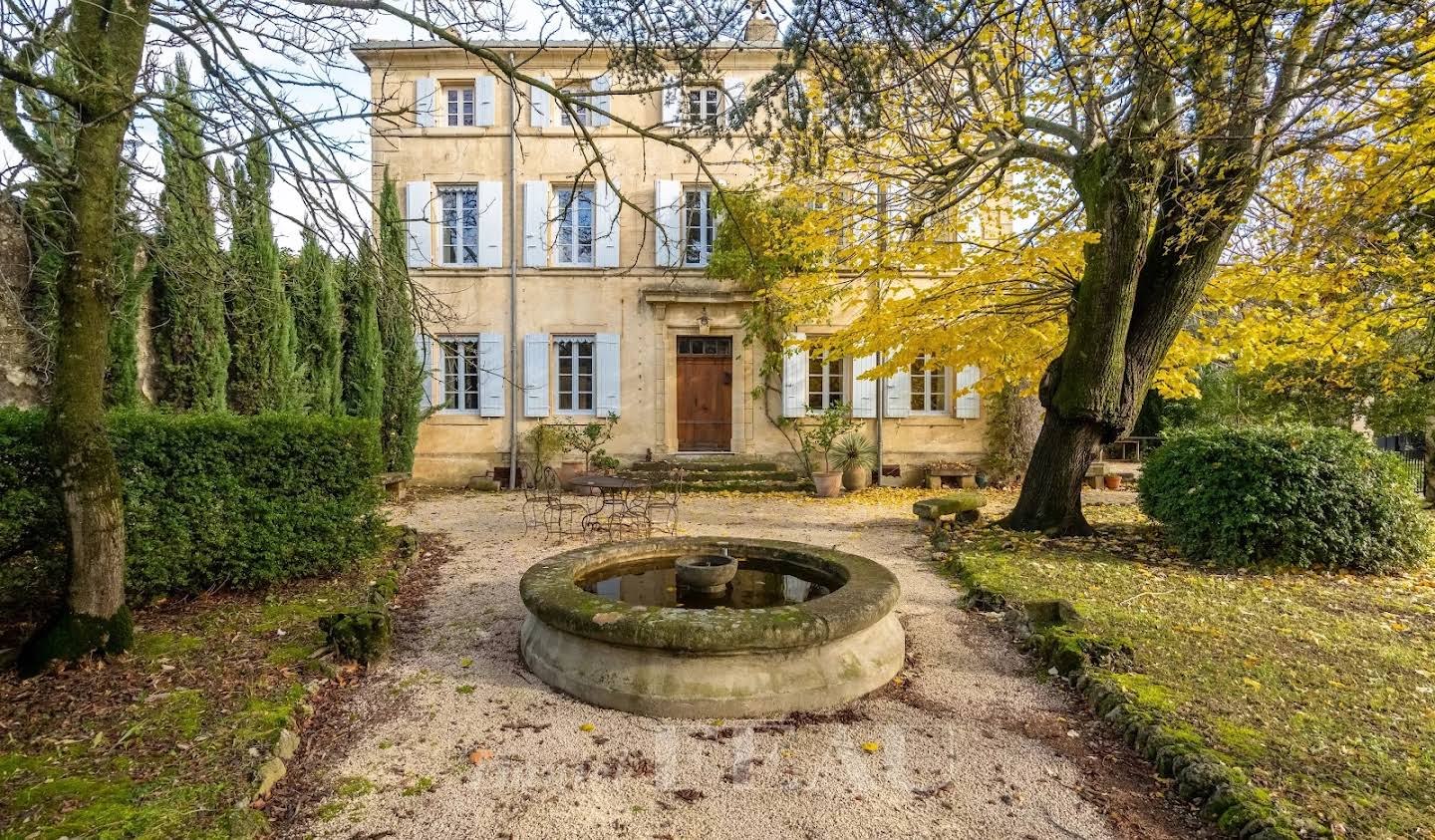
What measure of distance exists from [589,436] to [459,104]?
271 inches

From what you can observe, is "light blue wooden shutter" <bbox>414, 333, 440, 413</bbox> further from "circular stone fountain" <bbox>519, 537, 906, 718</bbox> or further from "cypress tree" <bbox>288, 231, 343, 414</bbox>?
"circular stone fountain" <bbox>519, 537, 906, 718</bbox>

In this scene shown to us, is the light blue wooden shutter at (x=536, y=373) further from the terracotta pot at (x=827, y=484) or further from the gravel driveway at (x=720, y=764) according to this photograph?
the gravel driveway at (x=720, y=764)

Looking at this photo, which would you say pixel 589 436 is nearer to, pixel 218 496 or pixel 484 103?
pixel 484 103

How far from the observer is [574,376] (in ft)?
44.7

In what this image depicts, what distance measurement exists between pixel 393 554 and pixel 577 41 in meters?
9.47

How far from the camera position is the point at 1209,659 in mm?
4293

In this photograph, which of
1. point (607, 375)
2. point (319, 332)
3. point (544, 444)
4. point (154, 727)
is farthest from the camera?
point (607, 375)

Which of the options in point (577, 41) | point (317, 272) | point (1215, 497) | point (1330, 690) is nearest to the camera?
point (1330, 690)

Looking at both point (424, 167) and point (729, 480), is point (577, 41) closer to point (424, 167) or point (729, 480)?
point (424, 167)

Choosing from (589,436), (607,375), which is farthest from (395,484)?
(607,375)

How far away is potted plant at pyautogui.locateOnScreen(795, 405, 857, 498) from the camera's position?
42.0ft

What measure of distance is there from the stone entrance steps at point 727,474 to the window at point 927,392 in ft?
9.41

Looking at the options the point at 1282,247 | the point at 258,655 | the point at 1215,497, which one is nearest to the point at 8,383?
the point at 258,655

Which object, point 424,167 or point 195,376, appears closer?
point 195,376
